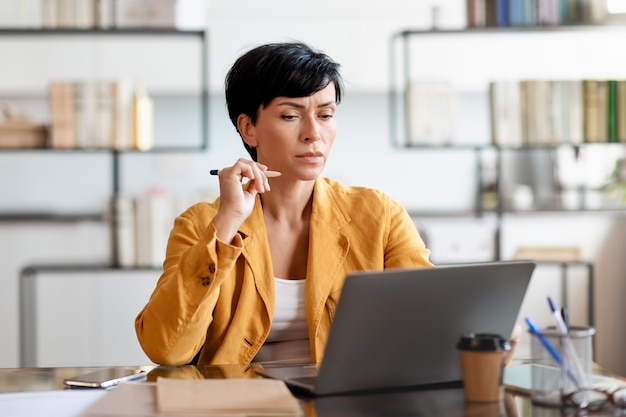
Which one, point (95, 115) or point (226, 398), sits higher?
point (95, 115)

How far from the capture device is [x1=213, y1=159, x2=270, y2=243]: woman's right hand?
1.73m

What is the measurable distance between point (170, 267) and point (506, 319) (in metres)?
0.71

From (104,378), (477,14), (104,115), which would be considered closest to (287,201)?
(104,378)

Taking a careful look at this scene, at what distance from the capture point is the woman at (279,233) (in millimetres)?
1729

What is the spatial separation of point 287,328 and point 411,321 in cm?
59

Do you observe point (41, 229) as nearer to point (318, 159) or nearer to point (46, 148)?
point (46, 148)

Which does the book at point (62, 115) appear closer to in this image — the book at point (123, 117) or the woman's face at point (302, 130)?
the book at point (123, 117)

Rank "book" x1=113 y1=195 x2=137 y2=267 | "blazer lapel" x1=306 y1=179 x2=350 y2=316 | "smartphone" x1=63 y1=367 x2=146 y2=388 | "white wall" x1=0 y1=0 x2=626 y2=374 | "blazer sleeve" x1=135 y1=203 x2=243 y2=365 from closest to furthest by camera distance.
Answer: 1. "smartphone" x1=63 y1=367 x2=146 y2=388
2. "blazer sleeve" x1=135 y1=203 x2=243 y2=365
3. "blazer lapel" x1=306 y1=179 x2=350 y2=316
4. "book" x1=113 y1=195 x2=137 y2=267
5. "white wall" x1=0 y1=0 x2=626 y2=374

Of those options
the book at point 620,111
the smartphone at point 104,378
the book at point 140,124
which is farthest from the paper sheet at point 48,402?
the book at point 620,111

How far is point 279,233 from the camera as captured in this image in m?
1.96

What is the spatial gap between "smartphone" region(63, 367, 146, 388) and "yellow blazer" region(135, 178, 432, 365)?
0.55ft

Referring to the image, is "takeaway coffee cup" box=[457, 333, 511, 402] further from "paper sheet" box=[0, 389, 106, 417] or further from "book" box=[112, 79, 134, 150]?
"book" box=[112, 79, 134, 150]

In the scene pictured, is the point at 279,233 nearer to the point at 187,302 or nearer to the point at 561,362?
the point at 187,302

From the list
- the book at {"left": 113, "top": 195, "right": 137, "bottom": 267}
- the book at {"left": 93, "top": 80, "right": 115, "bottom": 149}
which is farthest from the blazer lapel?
the book at {"left": 93, "top": 80, "right": 115, "bottom": 149}
